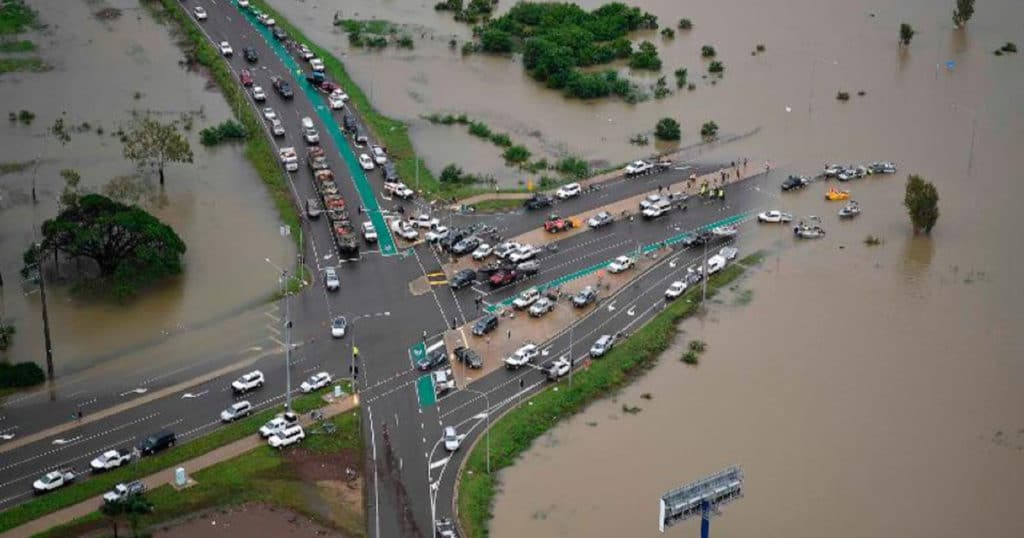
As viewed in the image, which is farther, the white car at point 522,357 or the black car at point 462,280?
the black car at point 462,280

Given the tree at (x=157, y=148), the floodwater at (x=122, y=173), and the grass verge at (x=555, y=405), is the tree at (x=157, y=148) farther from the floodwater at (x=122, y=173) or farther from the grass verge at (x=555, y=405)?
the grass verge at (x=555, y=405)

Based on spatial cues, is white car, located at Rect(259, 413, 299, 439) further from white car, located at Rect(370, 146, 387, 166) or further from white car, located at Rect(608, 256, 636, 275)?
white car, located at Rect(370, 146, 387, 166)

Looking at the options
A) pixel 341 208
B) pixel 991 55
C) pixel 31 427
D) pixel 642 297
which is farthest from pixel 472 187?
pixel 991 55

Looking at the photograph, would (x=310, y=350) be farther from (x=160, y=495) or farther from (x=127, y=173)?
(x=127, y=173)

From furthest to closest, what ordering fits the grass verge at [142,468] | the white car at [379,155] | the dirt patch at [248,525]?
the white car at [379,155]
the grass verge at [142,468]
the dirt patch at [248,525]

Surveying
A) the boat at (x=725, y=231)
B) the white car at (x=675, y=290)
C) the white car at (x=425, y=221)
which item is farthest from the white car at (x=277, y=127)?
the white car at (x=675, y=290)

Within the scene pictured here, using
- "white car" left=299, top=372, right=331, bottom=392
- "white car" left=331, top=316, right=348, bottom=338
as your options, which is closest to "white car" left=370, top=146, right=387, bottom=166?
"white car" left=331, top=316, right=348, bottom=338
